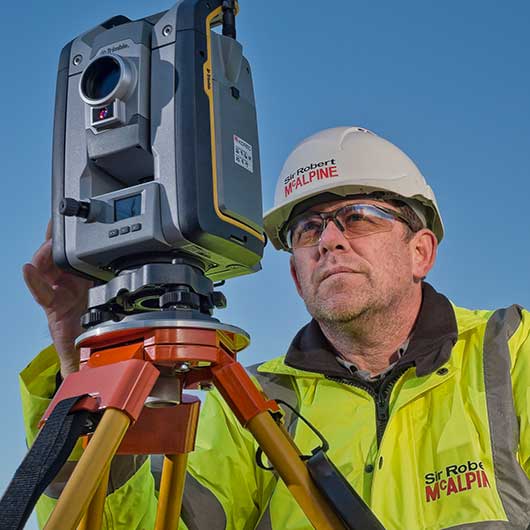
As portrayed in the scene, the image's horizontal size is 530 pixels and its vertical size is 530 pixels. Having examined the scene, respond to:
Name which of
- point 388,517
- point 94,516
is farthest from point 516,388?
point 94,516

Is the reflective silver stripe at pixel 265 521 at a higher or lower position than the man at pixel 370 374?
lower

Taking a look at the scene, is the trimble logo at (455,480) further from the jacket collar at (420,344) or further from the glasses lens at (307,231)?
the glasses lens at (307,231)

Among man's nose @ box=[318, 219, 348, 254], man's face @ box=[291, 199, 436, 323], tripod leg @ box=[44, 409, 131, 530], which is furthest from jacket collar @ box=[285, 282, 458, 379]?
tripod leg @ box=[44, 409, 131, 530]

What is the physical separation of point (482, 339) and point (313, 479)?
145cm

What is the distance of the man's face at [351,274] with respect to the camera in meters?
3.24

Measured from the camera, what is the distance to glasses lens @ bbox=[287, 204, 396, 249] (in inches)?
131

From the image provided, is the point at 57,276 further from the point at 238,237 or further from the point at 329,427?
the point at 329,427

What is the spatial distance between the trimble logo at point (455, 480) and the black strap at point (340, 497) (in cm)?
99

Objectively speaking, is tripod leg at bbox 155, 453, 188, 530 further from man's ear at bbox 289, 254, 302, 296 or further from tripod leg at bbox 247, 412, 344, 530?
man's ear at bbox 289, 254, 302, 296

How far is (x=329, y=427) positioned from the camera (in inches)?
122

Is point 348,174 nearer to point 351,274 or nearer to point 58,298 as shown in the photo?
point 351,274

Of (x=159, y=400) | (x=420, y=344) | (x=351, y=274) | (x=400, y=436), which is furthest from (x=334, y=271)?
(x=159, y=400)

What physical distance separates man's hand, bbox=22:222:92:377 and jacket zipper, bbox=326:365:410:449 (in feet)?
4.16

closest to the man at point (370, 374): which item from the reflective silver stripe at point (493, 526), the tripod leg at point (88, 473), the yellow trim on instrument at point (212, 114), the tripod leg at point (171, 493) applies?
the reflective silver stripe at point (493, 526)
